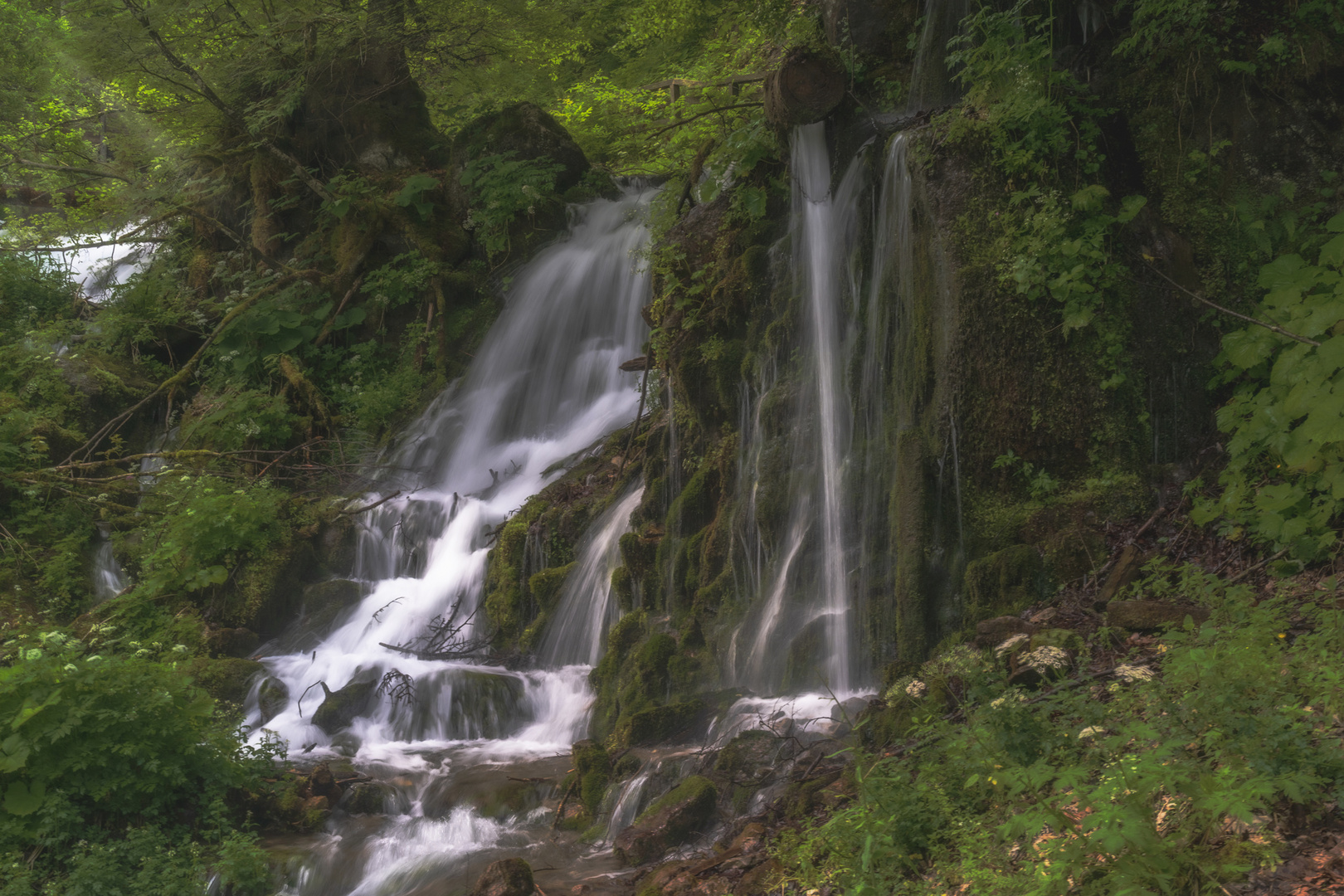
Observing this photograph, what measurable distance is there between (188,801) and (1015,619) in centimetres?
497

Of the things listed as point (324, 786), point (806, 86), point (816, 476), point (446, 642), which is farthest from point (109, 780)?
point (806, 86)

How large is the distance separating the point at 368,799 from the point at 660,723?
214 centimetres

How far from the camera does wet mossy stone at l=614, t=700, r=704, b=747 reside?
620cm

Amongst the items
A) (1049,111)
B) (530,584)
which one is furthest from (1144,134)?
(530,584)

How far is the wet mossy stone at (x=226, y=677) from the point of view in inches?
345

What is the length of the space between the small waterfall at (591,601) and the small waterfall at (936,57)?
13.4 feet

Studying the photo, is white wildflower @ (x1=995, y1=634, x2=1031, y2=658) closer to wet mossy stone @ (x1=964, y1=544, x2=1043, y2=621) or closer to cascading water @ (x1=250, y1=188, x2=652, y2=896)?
wet mossy stone @ (x1=964, y1=544, x2=1043, y2=621)

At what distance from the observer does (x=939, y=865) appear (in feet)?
11.1

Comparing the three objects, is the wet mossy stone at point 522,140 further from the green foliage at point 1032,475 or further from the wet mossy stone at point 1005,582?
the wet mossy stone at point 1005,582

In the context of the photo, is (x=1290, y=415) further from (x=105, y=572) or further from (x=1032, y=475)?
(x=105, y=572)

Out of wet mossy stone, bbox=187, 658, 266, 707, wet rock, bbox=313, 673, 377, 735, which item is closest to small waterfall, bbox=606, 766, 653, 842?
wet rock, bbox=313, 673, 377, 735

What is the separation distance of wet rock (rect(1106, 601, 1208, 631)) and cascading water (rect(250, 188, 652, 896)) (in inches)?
142

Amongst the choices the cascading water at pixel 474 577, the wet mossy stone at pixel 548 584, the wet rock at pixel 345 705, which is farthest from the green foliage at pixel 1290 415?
the wet rock at pixel 345 705

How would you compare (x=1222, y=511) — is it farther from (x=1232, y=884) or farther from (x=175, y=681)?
(x=175, y=681)
